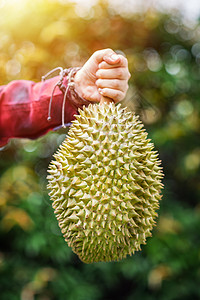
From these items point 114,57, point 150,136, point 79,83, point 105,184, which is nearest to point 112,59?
point 114,57

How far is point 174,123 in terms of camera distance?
3209 millimetres

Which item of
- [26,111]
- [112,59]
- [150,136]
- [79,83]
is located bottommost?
[150,136]

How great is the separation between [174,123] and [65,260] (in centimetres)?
155

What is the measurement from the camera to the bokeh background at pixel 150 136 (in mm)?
2656

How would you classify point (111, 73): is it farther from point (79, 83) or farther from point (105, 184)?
point (105, 184)

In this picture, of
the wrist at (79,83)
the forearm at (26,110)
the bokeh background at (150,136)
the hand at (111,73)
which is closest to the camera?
the hand at (111,73)

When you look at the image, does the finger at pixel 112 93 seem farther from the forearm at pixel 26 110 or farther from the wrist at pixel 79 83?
the forearm at pixel 26 110

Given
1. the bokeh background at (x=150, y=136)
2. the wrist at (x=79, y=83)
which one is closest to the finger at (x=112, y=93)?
the wrist at (x=79, y=83)

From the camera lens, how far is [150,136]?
10.2 feet

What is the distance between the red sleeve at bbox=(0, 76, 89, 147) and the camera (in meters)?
1.47

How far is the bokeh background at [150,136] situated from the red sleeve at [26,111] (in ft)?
3.25

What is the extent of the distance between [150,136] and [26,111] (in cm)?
170

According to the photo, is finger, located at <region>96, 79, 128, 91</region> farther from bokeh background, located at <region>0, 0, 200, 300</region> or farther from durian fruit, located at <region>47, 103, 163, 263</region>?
bokeh background, located at <region>0, 0, 200, 300</region>

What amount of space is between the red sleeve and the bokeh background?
990 mm
